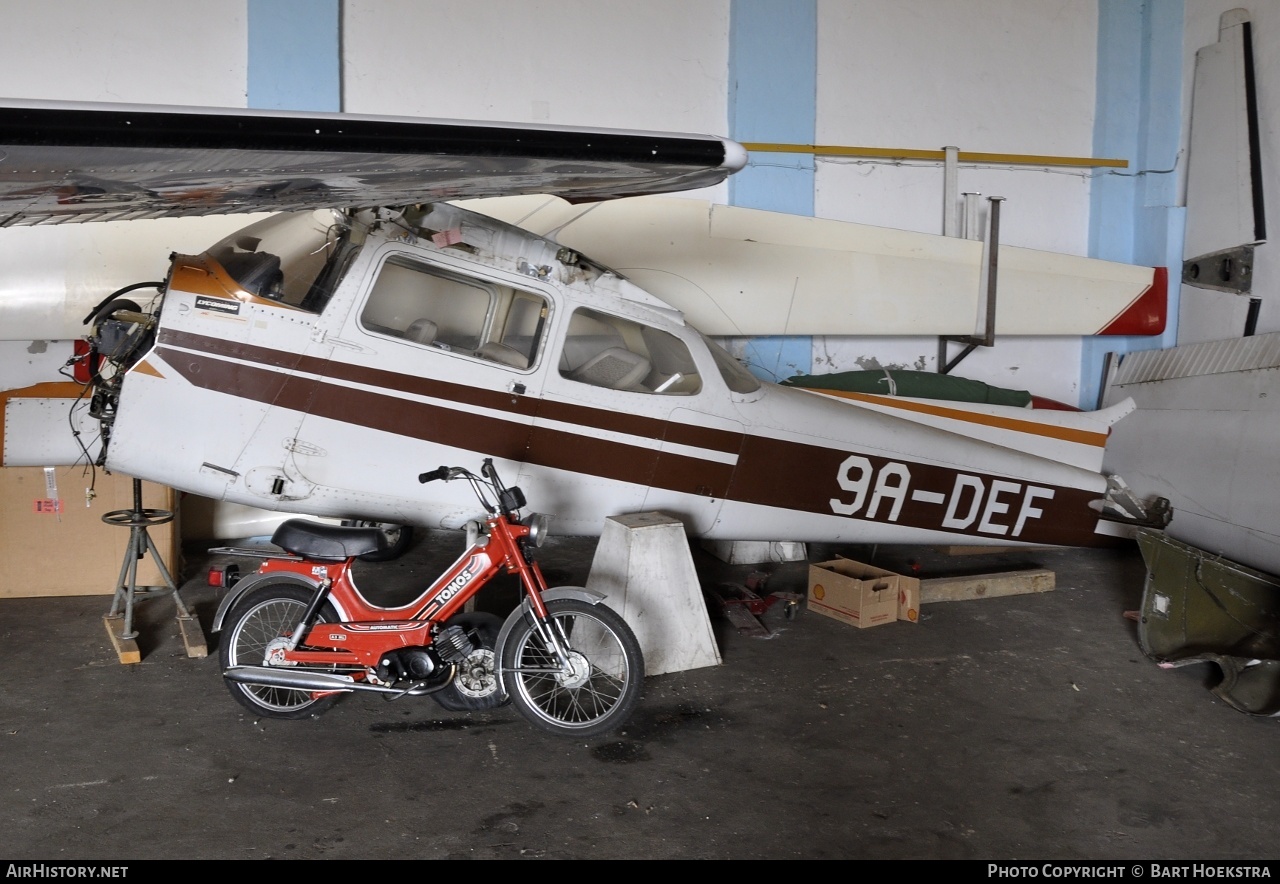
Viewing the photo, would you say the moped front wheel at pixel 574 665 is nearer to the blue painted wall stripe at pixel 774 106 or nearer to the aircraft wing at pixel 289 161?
the aircraft wing at pixel 289 161

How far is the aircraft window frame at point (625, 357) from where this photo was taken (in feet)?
15.2

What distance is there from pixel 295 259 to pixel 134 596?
1.93m

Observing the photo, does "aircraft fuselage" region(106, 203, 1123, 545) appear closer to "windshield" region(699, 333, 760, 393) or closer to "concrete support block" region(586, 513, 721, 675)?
"windshield" region(699, 333, 760, 393)

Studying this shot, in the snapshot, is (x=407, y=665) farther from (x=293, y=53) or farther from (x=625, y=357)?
(x=293, y=53)

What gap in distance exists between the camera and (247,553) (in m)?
3.93

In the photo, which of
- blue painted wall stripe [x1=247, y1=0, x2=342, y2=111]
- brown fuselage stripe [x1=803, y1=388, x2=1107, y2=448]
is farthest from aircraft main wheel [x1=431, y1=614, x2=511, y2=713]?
blue painted wall stripe [x1=247, y1=0, x2=342, y2=111]

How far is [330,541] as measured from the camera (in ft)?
12.5

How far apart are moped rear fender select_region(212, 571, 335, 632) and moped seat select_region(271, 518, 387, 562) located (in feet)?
0.37

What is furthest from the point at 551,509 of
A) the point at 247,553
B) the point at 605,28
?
the point at 605,28

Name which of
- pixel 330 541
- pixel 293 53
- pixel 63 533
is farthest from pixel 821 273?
pixel 63 533

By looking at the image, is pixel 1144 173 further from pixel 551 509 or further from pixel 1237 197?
pixel 551 509

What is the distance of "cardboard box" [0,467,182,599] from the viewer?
18.3ft

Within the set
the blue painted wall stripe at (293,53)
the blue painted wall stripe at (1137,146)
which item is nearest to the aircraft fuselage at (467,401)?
the blue painted wall stripe at (293,53)

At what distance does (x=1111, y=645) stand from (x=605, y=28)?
5454mm
